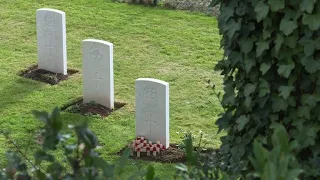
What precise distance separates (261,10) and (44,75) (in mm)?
6869

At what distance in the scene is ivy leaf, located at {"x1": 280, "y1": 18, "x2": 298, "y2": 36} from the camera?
5.29 metres

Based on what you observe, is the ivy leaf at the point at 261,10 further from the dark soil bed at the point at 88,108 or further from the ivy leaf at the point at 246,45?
the dark soil bed at the point at 88,108

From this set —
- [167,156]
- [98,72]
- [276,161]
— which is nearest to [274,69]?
[276,161]

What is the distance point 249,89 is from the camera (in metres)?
5.63

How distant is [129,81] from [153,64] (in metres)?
→ 0.70

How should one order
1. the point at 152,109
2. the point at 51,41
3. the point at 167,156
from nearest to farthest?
the point at 167,156 → the point at 152,109 → the point at 51,41

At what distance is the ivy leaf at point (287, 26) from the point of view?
17.4 ft

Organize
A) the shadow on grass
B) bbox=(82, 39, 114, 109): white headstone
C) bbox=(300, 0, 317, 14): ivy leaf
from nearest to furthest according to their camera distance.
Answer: bbox=(300, 0, 317, 14): ivy leaf, bbox=(82, 39, 114, 109): white headstone, the shadow on grass

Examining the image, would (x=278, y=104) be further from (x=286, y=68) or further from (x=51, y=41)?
(x=51, y=41)

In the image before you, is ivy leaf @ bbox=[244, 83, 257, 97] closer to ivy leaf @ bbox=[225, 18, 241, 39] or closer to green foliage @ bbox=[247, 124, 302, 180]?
ivy leaf @ bbox=[225, 18, 241, 39]

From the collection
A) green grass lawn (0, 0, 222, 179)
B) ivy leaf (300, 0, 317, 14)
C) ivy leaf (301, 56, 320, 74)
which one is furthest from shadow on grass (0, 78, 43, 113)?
ivy leaf (300, 0, 317, 14)

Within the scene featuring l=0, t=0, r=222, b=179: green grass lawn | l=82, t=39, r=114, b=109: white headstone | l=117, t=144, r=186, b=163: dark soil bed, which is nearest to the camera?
l=117, t=144, r=186, b=163: dark soil bed

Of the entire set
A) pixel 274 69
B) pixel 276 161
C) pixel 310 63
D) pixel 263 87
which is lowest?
pixel 263 87

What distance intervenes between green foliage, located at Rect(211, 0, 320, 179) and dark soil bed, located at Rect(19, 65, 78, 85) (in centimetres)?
615
